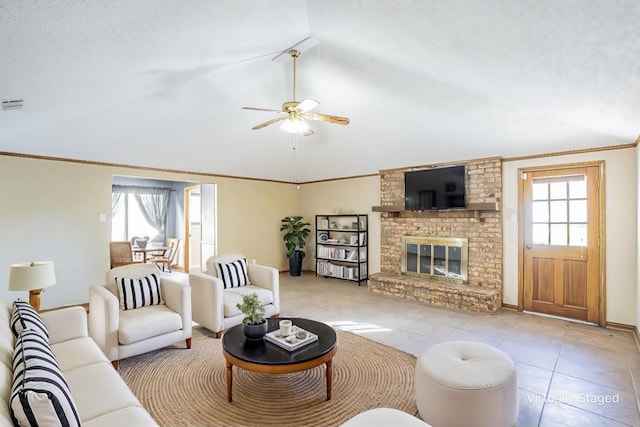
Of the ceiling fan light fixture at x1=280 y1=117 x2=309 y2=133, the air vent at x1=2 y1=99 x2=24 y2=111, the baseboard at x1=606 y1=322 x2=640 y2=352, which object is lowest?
the baseboard at x1=606 y1=322 x2=640 y2=352

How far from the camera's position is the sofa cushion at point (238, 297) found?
3686mm

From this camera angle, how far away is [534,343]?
3.43 metres

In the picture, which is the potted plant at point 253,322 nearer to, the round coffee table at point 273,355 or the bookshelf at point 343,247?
the round coffee table at point 273,355

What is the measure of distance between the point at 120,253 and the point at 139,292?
3.19 meters

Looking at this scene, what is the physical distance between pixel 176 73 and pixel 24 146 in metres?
2.61

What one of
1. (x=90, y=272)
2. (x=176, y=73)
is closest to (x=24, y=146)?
(x=90, y=272)

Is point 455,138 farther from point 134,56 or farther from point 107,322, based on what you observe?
point 107,322

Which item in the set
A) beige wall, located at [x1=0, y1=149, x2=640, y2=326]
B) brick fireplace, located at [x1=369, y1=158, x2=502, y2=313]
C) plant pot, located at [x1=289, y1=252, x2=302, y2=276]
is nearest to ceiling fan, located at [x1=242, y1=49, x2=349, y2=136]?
brick fireplace, located at [x1=369, y1=158, x2=502, y2=313]

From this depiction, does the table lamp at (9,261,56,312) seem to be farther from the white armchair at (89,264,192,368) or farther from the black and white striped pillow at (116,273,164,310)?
the black and white striped pillow at (116,273,164,310)

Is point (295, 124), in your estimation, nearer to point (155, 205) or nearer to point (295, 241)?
point (295, 241)

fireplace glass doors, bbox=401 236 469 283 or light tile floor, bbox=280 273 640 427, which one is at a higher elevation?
fireplace glass doors, bbox=401 236 469 283

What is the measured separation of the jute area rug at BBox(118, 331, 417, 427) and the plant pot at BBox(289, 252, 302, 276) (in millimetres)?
3977

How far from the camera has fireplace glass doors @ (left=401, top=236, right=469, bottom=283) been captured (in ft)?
16.6

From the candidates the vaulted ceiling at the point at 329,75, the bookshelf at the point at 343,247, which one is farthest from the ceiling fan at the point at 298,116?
the bookshelf at the point at 343,247
